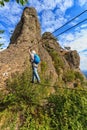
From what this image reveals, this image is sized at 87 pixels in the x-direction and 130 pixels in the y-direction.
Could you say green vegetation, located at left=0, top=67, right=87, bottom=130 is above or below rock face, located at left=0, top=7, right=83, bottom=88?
below

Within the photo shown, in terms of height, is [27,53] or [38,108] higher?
[27,53]

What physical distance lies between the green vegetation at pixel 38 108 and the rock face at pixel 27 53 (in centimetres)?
211

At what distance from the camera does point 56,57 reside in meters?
38.8

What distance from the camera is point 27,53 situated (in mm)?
27516

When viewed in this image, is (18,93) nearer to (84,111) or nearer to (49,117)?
(49,117)

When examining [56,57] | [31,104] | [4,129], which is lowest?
[4,129]

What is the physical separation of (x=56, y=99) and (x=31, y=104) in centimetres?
198

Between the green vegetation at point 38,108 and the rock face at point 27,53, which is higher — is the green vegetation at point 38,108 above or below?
below

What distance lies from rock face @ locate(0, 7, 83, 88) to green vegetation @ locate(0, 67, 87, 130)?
211 cm

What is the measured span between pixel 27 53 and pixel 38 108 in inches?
355

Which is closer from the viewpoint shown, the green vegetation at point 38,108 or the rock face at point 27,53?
the green vegetation at point 38,108

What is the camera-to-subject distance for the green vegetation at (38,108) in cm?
1825

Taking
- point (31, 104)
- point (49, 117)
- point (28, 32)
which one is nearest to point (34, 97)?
point (31, 104)

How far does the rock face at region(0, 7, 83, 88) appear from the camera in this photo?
23.9 metres
